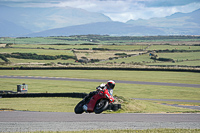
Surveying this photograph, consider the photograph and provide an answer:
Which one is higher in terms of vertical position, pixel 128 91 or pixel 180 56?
pixel 180 56

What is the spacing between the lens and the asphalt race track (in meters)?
19.6

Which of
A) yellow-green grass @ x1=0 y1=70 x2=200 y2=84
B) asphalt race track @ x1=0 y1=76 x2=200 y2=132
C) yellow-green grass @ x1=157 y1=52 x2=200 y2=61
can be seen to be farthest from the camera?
yellow-green grass @ x1=157 y1=52 x2=200 y2=61

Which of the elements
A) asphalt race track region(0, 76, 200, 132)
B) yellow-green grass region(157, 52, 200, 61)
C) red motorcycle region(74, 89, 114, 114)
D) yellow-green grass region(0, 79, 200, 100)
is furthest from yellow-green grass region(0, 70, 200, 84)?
red motorcycle region(74, 89, 114, 114)

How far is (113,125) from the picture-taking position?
2038 centimetres

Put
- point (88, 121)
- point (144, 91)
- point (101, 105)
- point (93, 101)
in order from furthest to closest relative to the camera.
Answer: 1. point (144, 91)
2. point (88, 121)
3. point (93, 101)
4. point (101, 105)

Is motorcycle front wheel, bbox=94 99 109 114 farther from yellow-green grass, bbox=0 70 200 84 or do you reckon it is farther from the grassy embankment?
yellow-green grass, bbox=0 70 200 84

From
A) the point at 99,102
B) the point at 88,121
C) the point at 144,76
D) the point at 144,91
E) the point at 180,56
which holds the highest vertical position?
the point at 99,102

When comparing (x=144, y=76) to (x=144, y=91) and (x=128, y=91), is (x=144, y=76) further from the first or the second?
(x=128, y=91)

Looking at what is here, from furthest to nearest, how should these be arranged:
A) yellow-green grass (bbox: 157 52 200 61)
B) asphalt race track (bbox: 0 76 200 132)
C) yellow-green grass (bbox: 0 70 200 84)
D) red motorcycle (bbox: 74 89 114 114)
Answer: yellow-green grass (bbox: 157 52 200 61) < yellow-green grass (bbox: 0 70 200 84) < asphalt race track (bbox: 0 76 200 132) < red motorcycle (bbox: 74 89 114 114)

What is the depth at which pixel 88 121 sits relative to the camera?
21516 millimetres

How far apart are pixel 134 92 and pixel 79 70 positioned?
126 ft

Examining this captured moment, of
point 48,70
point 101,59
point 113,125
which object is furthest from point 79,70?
point 113,125

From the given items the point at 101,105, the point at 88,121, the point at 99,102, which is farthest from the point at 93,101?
the point at 88,121

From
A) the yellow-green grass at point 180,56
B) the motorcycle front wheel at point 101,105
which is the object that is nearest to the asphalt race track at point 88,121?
the motorcycle front wheel at point 101,105
